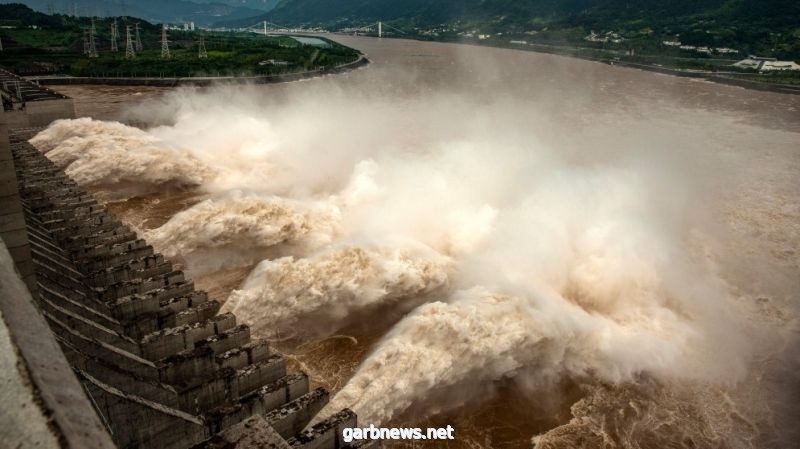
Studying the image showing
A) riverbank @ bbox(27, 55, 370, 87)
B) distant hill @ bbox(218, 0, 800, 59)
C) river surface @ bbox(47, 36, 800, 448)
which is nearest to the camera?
river surface @ bbox(47, 36, 800, 448)

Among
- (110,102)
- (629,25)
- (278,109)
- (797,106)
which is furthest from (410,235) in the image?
(629,25)

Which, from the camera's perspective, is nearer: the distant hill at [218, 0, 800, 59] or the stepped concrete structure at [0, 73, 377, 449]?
the stepped concrete structure at [0, 73, 377, 449]

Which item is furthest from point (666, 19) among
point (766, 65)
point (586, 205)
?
point (586, 205)

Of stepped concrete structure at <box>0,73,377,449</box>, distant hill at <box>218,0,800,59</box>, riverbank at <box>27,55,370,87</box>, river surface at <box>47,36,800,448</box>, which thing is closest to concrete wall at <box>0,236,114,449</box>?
stepped concrete structure at <box>0,73,377,449</box>

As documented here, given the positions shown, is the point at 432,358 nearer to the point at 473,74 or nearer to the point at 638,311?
the point at 638,311

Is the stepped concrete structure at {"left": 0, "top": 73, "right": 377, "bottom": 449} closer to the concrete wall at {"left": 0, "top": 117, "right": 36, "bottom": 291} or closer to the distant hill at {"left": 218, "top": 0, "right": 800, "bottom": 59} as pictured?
the concrete wall at {"left": 0, "top": 117, "right": 36, "bottom": 291}

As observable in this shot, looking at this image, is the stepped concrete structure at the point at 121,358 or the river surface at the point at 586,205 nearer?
the stepped concrete structure at the point at 121,358

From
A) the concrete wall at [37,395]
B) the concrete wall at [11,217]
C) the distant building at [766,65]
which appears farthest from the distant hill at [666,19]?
the concrete wall at [37,395]

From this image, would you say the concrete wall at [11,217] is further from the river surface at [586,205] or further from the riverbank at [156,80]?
the riverbank at [156,80]
